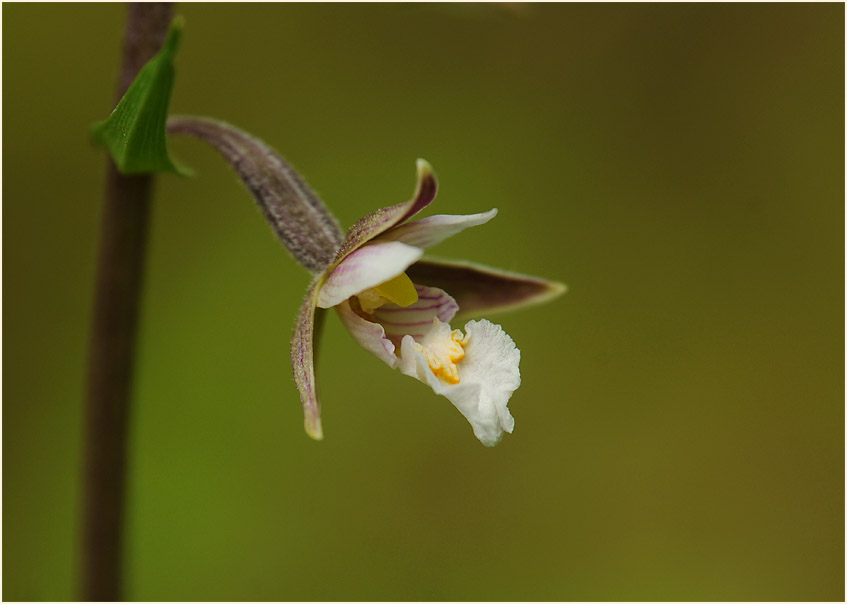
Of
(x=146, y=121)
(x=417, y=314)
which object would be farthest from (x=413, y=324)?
(x=146, y=121)

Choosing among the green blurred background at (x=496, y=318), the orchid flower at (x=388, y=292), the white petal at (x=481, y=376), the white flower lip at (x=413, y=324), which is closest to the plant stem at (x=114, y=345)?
the orchid flower at (x=388, y=292)

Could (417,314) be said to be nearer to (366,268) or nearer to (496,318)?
(366,268)

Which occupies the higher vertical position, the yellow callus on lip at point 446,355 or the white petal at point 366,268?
the white petal at point 366,268

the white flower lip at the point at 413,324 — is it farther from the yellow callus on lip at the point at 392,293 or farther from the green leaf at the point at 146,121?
the green leaf at the point at 146,121

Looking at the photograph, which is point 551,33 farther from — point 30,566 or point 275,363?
point 30,566

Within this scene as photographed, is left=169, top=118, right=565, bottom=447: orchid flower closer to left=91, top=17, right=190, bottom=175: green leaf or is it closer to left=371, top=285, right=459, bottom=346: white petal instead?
left=371, top=285, right=459, bottom=346: white petal

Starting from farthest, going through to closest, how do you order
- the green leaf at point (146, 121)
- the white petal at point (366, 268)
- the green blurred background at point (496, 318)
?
1. the green blurred background at point (496, 318)
2. the white petal at point (366, 268)
3. the green leaf at point (146, 121)
